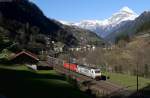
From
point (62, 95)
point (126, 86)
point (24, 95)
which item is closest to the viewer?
point (24, 95)

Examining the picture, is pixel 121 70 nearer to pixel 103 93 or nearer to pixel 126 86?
pixel 126 86

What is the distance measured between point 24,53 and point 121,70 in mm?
29140

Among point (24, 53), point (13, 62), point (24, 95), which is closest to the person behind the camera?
point (24, 95)

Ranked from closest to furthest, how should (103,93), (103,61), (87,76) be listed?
(103,93), (87,76), (103,61)

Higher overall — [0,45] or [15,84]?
[0,45]

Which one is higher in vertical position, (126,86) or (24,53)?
(24,53)

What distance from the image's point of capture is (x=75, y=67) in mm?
109312

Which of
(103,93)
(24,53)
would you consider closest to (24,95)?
(103,93)

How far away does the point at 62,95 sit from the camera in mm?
51000

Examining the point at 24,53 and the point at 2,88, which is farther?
the point at 24,53

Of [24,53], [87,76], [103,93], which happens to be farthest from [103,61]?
[103,93]

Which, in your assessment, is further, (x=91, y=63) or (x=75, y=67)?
(x=91, y=63)

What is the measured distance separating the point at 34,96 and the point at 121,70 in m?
72.5

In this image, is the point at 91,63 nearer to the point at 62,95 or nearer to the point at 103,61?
the point at 103,61
